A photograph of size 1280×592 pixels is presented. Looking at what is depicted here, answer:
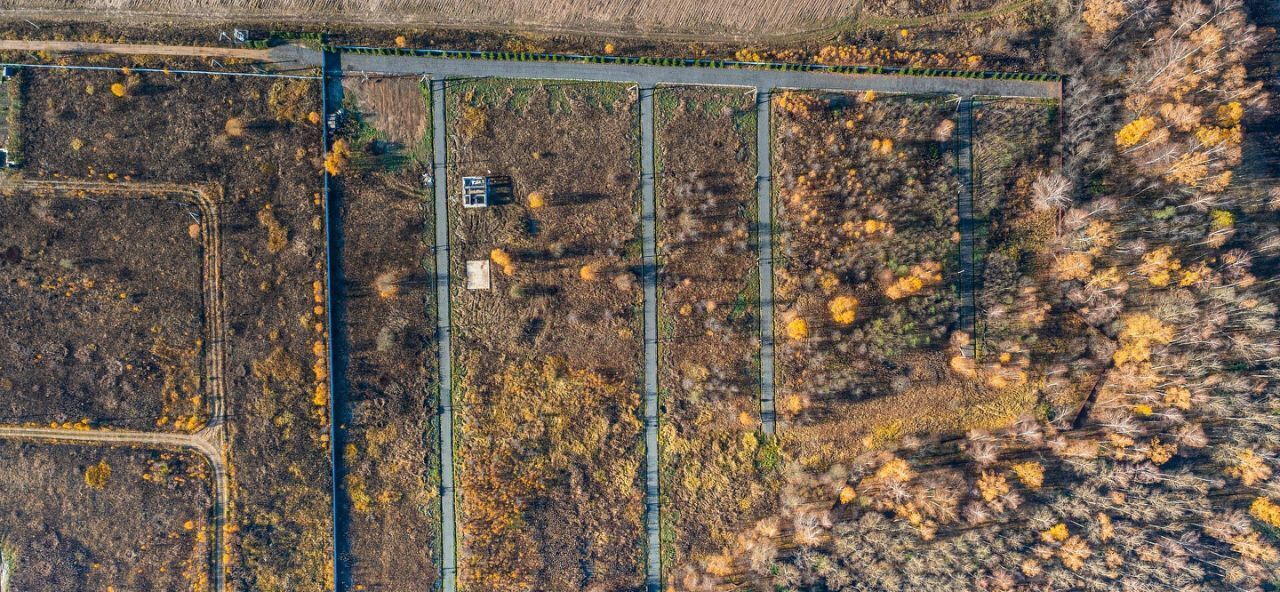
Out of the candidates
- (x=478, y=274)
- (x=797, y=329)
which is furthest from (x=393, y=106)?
(x=797, y=329)

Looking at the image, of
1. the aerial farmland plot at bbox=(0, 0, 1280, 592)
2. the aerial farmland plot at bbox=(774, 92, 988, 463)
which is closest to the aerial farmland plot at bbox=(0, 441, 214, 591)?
the aerial farmland plot at bbox=(0, 0, 1280, 592)

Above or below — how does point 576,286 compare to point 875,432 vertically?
above

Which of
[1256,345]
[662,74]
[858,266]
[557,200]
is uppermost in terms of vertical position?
[662,74]

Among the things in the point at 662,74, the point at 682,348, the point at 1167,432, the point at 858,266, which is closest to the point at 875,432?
the point at 858,266

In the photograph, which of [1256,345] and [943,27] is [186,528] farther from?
[1256,345]

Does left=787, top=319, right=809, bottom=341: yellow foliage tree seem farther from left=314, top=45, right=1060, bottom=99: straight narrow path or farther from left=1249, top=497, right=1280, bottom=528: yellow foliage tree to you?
left=1249, top=497, right=1280, bottom=528: yellow foliage tree

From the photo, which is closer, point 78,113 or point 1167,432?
point 78,113

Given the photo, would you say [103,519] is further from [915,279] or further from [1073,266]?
[1073,266]
